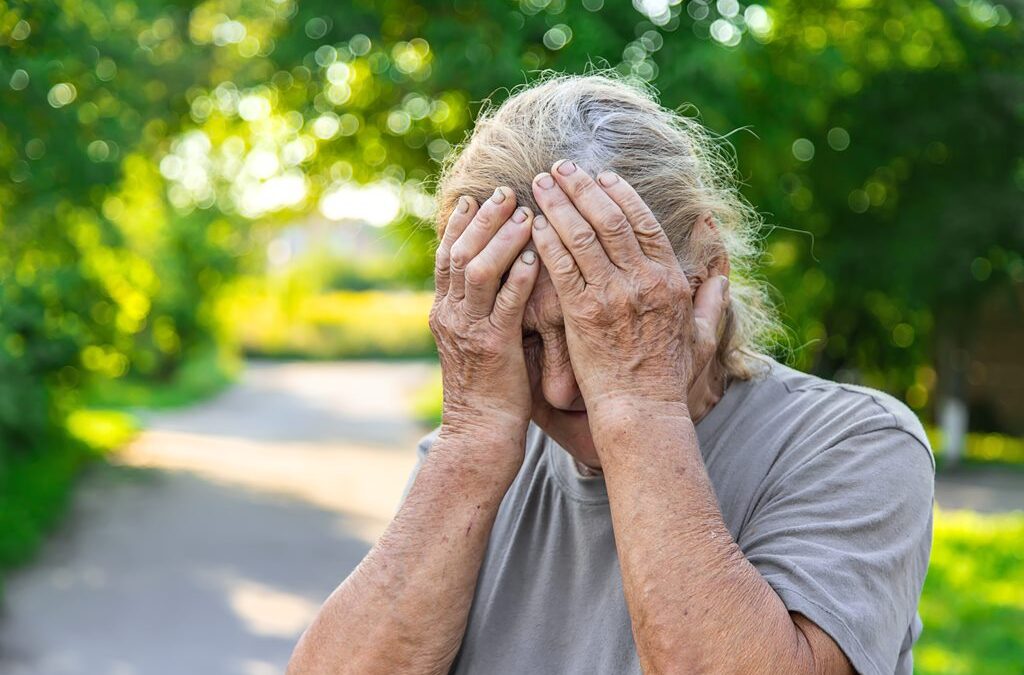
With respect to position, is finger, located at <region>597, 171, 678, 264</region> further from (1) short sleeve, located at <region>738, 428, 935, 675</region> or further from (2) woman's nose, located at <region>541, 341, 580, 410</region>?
(1) short sleeve, located at <region>738, 428, 935, 675</region>

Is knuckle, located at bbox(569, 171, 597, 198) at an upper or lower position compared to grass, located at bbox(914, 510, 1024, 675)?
upper

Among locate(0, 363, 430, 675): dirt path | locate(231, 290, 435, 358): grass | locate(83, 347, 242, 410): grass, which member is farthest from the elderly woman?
locate(231, 290, 435, 358): grass

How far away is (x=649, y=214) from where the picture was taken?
158 centimetres

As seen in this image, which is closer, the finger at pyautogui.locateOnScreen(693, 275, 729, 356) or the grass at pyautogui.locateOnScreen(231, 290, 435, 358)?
the finger at pyautogui.locateOnScreen(693, 275, 729, 356)

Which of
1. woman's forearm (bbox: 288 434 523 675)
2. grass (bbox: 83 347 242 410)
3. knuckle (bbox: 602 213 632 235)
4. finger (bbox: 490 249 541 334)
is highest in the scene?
knuckle (bbox: 602 213 632 235)

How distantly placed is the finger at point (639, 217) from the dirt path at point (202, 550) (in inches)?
203

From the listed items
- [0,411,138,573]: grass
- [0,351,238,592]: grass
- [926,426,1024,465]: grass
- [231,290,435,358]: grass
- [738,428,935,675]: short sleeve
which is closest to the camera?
[738,428,935,675]: short sleeve

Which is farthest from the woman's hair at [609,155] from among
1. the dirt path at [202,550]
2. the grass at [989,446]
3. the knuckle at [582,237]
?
the grass at [989,446]

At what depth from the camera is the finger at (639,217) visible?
1.57 metres

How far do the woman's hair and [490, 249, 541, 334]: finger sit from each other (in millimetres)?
88

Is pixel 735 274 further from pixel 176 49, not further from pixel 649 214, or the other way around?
pixel 176 49

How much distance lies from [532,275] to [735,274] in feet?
2.22

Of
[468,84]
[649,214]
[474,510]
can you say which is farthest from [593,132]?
[468,84]

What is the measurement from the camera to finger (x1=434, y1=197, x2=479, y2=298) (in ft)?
5.47
